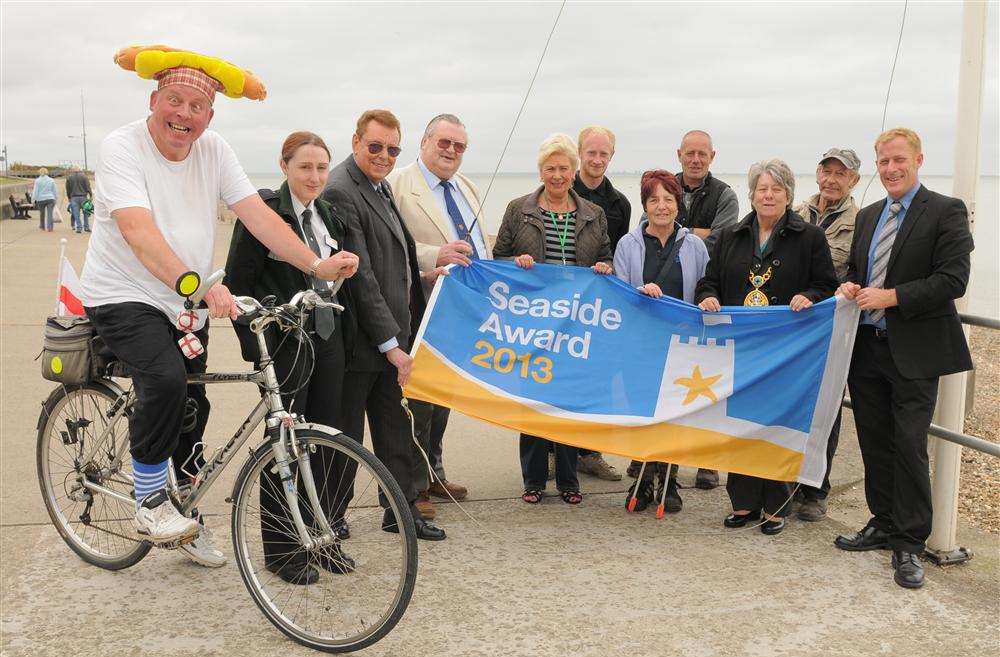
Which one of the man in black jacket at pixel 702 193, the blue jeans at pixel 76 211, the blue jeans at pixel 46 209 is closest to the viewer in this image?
the man in black jacket at pixel 702 193

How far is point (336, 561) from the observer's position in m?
3.61

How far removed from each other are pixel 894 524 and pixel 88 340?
3.81 meters

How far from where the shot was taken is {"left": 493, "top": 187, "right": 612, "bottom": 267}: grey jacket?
5141 millimetres

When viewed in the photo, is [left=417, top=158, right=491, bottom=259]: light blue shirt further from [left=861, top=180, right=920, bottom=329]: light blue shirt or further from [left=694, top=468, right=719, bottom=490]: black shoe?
[left=861, top=180, right=920, bottom=329]: light blue shirt

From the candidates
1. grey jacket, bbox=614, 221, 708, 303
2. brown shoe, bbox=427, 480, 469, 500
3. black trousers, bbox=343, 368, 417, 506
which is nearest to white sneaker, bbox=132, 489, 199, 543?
black trousers, bbox=343, 368, 417, 506

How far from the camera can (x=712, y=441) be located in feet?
15.6

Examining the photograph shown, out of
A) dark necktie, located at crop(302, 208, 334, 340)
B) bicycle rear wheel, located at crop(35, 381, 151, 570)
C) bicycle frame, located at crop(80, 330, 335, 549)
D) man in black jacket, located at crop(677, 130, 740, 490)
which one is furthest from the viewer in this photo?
man in black jacket, located at crop(677, 130, 740, 490)

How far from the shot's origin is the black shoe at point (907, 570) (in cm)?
408

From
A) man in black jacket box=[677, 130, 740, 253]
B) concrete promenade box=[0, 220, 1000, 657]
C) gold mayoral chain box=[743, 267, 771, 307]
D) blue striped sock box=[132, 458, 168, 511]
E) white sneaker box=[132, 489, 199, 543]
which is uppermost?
man in black jacket box=[677, 130, 740, 253]

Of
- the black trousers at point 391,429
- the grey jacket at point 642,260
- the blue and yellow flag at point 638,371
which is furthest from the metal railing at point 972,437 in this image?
the black trousers at point 391,429

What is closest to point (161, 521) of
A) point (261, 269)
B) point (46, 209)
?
point (261, 269)

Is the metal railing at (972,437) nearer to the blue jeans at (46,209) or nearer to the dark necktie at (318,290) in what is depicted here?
the dark necktie at (318,290)

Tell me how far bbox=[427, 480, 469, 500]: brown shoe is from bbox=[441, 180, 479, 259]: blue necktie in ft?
4.42

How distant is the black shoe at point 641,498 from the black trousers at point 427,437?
1087 mm
